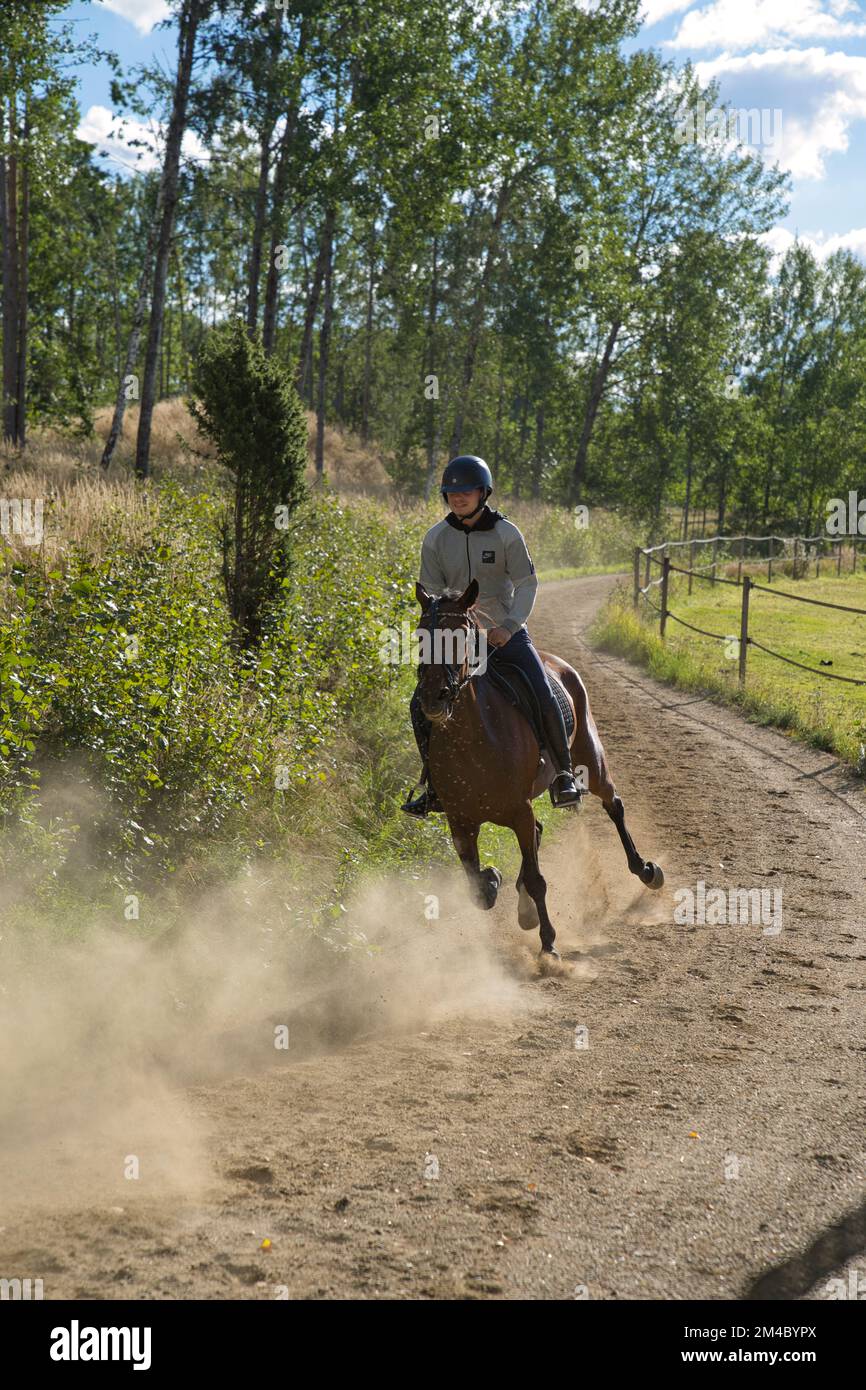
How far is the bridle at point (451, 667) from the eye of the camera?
6305 millimetres

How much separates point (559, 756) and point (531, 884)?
0.97 meters

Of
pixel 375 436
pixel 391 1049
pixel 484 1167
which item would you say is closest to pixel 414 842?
pixel 391 1049

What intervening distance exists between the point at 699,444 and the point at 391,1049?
51.4 meters

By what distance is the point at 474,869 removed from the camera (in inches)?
295

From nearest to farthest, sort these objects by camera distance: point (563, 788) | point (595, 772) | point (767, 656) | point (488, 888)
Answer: point (488, 888)
point (563, 788)
point (595, 772)
point (767, 656)

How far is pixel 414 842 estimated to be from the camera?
31.0 ft

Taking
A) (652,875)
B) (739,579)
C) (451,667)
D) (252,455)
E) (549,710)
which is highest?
(252,455)

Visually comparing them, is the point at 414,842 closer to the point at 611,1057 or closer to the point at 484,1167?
the point at 611,1057

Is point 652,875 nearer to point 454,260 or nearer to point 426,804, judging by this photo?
point 426,804

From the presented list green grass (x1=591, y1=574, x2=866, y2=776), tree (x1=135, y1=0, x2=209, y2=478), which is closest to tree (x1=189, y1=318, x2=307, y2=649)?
green grass (x1=591, y1=574, x2=866, y2=776)

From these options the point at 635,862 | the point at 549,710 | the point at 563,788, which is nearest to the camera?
the point at 549,710

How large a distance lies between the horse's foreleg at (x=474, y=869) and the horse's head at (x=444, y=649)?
1.28 meters

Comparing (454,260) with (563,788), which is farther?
(454,260)

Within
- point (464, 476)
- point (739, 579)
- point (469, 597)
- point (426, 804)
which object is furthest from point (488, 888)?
point (739, 579)
